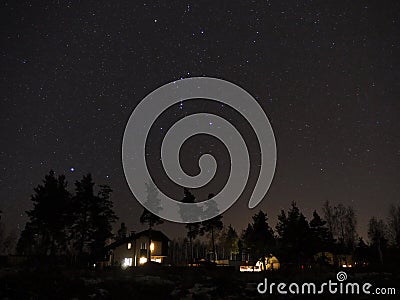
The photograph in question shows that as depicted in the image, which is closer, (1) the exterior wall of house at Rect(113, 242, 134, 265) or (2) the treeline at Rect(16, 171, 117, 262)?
(2) the treeline at Rect(16, 171, 117, 262)

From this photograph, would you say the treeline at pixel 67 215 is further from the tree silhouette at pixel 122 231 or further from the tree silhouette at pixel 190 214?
the tree silhouette at pixel 122 231

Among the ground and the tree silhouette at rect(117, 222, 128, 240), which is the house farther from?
the tree silhouette at rect(117, 222, 128, 240)

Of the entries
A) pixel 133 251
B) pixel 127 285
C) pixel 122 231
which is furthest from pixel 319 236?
pixel 122 231

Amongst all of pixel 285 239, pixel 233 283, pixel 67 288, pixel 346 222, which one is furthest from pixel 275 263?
pixel 67 288

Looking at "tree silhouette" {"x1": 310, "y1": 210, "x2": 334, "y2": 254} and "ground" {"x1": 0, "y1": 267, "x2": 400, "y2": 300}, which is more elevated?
"tree silhouette" {"x1": 310, "y1": 210, "x2": 334, "y2": 254}

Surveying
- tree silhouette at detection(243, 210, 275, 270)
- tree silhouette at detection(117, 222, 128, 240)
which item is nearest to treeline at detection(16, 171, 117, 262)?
tree silhouette at detection(243, 210, 275, 270)

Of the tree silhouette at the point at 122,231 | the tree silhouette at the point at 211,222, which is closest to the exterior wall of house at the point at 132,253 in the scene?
the tree silhouette at the point at 211,222

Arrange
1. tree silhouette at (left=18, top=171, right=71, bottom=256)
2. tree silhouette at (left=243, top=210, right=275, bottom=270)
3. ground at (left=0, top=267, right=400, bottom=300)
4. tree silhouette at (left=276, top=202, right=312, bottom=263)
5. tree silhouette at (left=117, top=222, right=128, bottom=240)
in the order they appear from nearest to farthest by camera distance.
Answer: ground at (left=0, top=267, right=400, bottom=300), tree silhouette at (left=18, top=171, right=71, bottom=256), tree silhouette at (left=276, top=202, right=312, bottom=263), tree silhouette at (left=243, top=210, right=275, bottom=270), tree silhouette at (left=117, top=222, right=128, bottom=240)

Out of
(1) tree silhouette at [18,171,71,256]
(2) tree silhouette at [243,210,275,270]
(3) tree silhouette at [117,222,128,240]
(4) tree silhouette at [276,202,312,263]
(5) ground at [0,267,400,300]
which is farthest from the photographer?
(3) tree silhouette at [117,222,128,240]

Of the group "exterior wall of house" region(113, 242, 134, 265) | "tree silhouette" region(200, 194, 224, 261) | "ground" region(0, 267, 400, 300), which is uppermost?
"tree silhouette" region(200, 194, 224, 261)

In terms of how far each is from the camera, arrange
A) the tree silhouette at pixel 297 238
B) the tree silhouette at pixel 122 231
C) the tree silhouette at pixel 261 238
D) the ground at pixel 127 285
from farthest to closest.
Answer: the tree silhouette at pixel 122 231, the tree silhouette at pixel 261 238, the tree silhouette at pixel 297 238, the ground at pixel 127 285

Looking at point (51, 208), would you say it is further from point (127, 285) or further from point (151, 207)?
point (127, 285)

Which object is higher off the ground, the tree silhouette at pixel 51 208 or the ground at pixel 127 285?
the tree silhouette at pixel 51 208

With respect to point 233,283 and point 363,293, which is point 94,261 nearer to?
point 233,283
